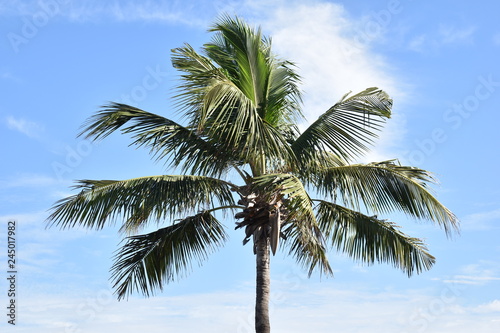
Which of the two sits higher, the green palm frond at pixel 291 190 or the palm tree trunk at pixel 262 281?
the green palm frond at pixel 291 190

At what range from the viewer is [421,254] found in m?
12.2

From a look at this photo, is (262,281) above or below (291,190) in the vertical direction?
below

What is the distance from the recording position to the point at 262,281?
1128cm

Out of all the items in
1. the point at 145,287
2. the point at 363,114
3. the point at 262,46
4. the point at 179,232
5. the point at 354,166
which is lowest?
the point at 145,287

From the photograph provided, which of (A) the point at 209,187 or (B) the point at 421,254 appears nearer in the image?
(A) the point at 209,187

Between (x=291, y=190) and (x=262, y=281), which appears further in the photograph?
(x=262, y=281)

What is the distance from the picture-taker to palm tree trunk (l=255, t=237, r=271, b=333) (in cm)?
1112

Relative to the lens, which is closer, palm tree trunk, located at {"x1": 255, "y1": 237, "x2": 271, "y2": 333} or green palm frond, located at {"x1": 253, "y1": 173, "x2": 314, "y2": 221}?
green palm frond, located at {"x1": 253, "y1": 173, "x2": 314, "y2": 221}

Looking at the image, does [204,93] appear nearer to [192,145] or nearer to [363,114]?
[192,145]

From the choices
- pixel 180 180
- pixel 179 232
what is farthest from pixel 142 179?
pixel 179 232

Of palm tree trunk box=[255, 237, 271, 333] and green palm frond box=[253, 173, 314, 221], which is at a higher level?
green palm frond box=[253, 173, 314, 221]

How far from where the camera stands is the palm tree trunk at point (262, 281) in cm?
1112

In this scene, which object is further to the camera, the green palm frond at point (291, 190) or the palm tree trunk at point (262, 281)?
the palm tree trunk at point (262, 281)

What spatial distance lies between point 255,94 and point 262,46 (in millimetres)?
1557
